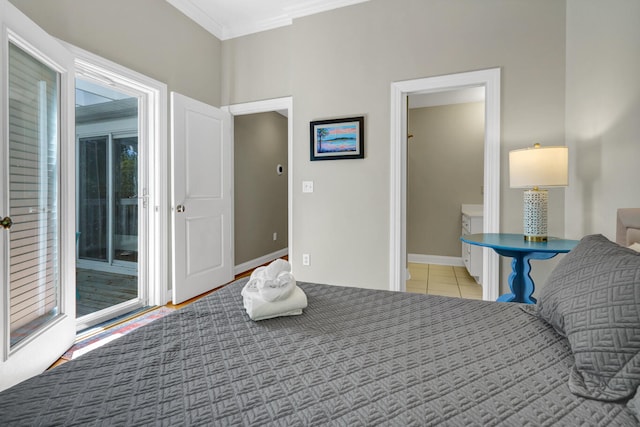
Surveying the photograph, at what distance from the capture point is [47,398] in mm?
673

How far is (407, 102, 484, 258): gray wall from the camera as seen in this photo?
4711 millimetres

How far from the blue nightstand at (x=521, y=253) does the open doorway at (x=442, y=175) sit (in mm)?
2274

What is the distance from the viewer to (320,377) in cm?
77

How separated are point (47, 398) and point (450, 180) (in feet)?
16.3

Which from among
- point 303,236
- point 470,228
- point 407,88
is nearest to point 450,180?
point 470,228

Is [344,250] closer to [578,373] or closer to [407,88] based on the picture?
[407,88]

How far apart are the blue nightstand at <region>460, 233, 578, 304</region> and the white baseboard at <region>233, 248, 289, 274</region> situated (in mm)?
2961

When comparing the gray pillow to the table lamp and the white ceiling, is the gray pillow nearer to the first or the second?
the table lamp

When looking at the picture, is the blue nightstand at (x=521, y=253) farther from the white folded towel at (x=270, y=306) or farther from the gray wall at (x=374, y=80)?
the white folded towel at (x=270, y=306)

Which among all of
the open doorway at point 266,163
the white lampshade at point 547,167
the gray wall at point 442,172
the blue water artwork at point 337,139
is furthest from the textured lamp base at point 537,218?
the gray wall at point 442,172

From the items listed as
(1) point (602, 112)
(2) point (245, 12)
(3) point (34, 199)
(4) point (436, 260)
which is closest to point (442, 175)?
(4) point (436, 260)

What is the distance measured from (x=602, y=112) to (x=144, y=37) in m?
3.51

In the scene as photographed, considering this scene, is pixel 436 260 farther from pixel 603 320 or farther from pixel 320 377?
pixel 320 377

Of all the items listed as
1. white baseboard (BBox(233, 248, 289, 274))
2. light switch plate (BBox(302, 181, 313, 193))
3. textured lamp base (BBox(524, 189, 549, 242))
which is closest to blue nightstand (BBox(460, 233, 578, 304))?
textured lamp base (BBox(524, 189, 549, 242))
